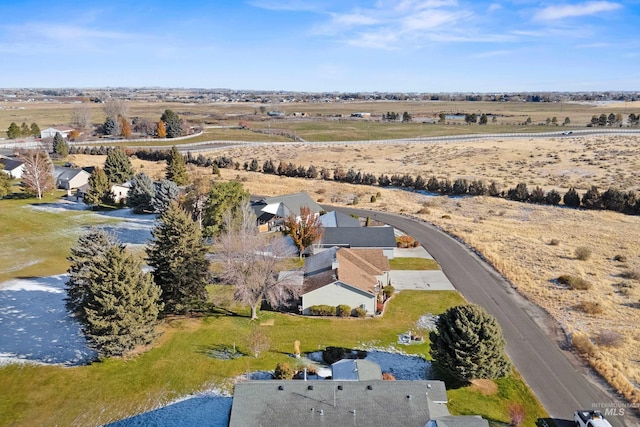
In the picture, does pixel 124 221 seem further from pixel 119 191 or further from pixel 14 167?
pixel 14 167

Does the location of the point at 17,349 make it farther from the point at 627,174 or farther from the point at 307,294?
the point at 627,174

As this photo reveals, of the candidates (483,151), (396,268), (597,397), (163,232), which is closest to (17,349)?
(163,232)

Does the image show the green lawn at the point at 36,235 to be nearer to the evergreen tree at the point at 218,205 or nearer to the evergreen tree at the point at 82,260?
the evergreen tree at the point at 82,260

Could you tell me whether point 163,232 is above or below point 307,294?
above

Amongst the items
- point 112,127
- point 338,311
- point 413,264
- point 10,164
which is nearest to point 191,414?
point 338,311

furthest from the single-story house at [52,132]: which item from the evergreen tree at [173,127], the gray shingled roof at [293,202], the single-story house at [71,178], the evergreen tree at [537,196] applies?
the evergreen tree at [537,196]

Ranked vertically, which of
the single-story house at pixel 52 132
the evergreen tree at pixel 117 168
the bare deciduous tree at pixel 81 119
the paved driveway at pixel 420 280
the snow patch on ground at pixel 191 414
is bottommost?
the snow patch on ground at pixel 191 414
